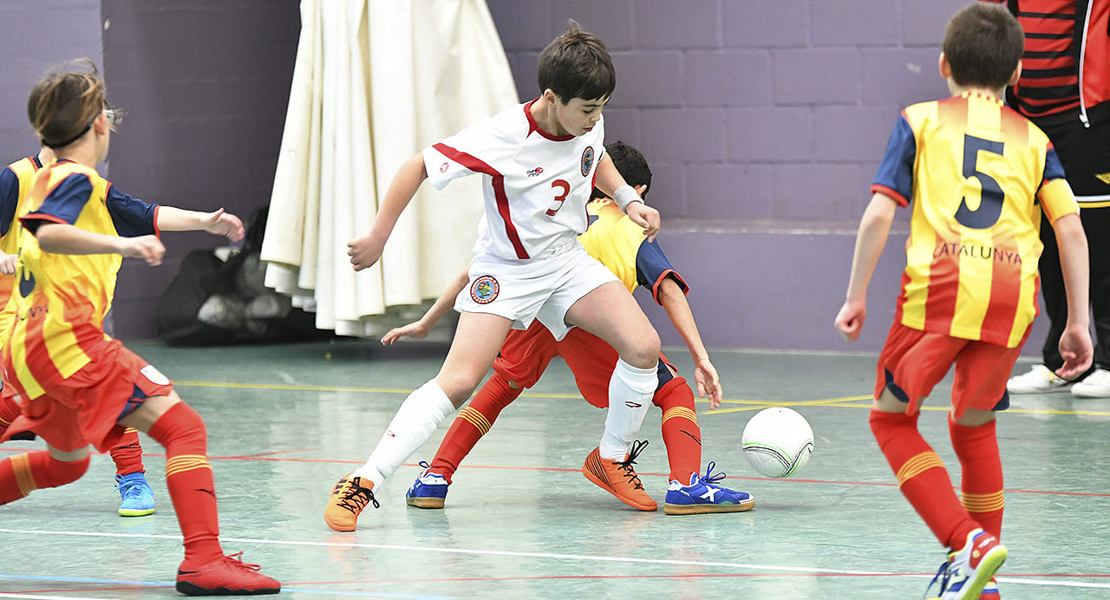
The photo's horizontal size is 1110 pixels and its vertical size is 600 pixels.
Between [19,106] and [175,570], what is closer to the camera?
[175,570]

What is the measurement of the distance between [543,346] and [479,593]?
4.46ft

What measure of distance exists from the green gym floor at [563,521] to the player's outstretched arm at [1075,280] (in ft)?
1.94

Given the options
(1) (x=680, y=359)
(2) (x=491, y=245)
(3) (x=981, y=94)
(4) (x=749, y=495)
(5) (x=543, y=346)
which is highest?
(3) (x=981, y=94)

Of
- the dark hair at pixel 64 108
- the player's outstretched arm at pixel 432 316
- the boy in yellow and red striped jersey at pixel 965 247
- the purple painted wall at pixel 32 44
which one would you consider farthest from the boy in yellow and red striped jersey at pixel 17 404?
the purple painted wall at pixel 32 44

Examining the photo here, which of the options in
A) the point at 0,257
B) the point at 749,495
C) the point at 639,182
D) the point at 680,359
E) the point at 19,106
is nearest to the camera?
the point at 0,257

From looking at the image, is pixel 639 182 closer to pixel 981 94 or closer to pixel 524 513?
pixel 524 513

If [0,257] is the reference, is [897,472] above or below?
below

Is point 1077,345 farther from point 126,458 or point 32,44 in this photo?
point 32,44

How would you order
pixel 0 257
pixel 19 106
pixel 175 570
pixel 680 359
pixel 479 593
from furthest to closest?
1. pixel 19 106
2. pixel 680 359
3. pixel 0 257
4. pixel 175 570
5. pixel 479 593

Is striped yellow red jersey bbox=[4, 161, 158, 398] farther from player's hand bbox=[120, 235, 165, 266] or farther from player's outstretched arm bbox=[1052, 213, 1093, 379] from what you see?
player's outstretched arm bbox=[1052, 213, 1093, 379]

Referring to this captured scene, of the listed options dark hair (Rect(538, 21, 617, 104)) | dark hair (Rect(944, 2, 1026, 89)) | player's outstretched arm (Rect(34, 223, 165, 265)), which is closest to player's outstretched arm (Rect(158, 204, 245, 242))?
player's outstretched arm (Rect(34, 223, 165, 265))

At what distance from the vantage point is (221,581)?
351cm

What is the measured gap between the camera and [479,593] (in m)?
3.54

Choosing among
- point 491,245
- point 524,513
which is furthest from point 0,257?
point 524,513
